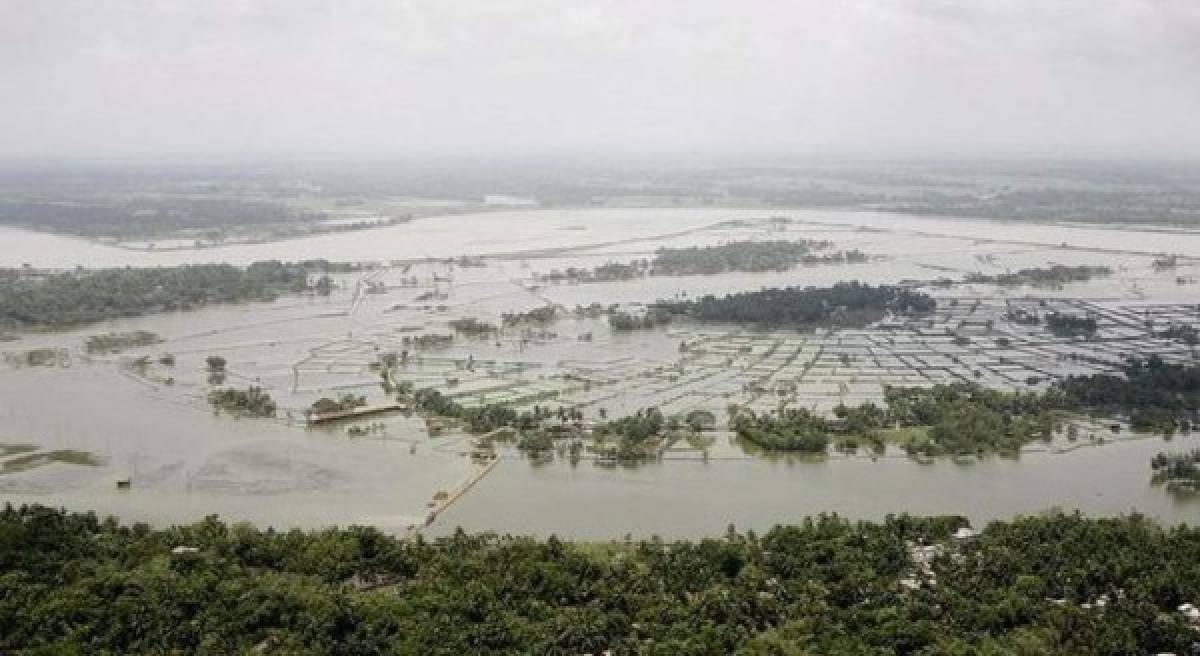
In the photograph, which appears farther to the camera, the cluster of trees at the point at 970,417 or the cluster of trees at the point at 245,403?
the cluster of trees at the point at 245,403

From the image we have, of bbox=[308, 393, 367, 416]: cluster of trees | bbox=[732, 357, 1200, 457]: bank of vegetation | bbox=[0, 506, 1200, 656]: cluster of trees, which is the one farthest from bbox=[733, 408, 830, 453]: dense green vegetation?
bbox=[308, 393, 367, 416]: cluster of trees

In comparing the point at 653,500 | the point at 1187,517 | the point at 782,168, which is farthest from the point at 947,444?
the point at 782,168

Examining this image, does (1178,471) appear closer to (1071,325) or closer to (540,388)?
(1071,325)

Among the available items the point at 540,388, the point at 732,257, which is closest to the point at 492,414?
the point at 540,388

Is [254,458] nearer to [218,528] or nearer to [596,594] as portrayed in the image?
[218,528]

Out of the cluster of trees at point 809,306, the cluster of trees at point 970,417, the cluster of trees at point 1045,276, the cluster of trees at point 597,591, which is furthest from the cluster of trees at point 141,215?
the cluster of trees at point 597,591

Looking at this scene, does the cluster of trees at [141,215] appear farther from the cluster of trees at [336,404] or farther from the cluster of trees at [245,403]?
the cluster of trees at [336,404]
